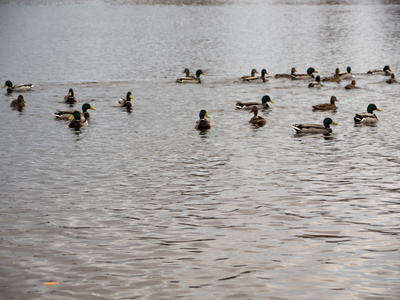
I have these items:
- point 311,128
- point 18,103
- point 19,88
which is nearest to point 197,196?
point 311,128

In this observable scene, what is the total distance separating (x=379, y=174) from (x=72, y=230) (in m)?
12.4

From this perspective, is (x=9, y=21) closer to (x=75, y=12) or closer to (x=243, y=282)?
(x=75, y=12)

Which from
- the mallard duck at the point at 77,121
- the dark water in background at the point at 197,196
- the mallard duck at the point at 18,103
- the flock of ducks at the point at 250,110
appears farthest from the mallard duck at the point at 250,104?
the mallard duck at the point at 18,103

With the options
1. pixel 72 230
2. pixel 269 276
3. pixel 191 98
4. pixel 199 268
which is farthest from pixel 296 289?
pixel 191 98

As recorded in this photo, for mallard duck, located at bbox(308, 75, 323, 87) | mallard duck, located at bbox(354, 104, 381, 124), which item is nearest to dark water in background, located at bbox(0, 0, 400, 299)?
mallard duck, located at bbox(354, 104, 381, 124)

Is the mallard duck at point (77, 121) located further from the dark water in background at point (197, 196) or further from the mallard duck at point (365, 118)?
the mallard duck at point (365, 118)

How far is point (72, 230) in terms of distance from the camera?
60.4ft

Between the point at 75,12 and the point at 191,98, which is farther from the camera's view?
the point at 75,12

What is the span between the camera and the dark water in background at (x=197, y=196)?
15.1 meters

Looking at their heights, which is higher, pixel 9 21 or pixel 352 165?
pixel 9 21

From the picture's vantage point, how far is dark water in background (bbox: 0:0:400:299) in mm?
15086

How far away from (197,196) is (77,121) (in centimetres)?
1577

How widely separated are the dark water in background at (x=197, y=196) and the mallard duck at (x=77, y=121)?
2.34ft

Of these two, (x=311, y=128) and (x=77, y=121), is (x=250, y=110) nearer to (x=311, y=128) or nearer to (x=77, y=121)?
(x=311, y=128)
